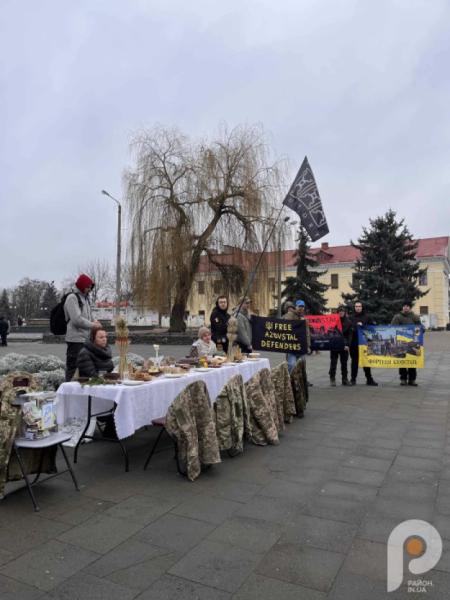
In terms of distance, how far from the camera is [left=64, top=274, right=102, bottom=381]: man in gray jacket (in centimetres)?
635

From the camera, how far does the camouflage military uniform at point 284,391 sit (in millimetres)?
6906

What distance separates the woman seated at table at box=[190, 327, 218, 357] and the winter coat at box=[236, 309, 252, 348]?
0.59 metres

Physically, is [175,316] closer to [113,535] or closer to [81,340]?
[81,340]

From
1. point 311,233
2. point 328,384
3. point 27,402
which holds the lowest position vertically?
point 328,384

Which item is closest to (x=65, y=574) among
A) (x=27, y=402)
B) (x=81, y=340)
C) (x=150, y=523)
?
(x=150, y=523)

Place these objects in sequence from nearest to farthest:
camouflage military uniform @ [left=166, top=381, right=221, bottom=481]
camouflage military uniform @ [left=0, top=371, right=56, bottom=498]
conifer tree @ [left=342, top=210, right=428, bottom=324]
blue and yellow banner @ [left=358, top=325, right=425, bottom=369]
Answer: camouflage military uniform @ [left=0, top=371, right=56, bottom=498], camouflage military uniform @ [left=166, top=381, right=221, bottom=481], blue and yellow banner @ [left=358, top=325, right=425, bottom=369], conifer tree @ [left=342, top=210, right=428, bottom=324]

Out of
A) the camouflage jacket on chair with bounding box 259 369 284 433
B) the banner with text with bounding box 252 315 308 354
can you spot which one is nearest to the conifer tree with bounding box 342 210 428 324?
the banner with text with bounding box 252 315 308 354

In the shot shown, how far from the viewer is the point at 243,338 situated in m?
8.78

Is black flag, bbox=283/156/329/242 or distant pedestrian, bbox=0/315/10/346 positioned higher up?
black flag, bbox=283/156/329/242

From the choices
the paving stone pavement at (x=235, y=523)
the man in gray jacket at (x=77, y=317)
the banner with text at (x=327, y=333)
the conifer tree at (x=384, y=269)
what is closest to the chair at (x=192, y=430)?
the paving stone pavement at (x=235, y=523)

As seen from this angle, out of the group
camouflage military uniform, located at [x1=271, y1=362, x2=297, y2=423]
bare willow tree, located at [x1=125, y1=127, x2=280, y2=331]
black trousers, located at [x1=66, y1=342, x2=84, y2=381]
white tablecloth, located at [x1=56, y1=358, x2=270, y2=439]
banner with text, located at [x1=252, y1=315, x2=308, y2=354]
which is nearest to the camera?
white tablecloth, located at [x1=56, y1=358, x2=270, y2=439]

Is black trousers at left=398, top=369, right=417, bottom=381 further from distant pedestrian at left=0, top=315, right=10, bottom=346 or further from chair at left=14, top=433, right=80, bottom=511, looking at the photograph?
distant pedestrian at left=0, top=315, right=10, bottom=346

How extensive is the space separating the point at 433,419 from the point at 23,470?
5972 millimetres

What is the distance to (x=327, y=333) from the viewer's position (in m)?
11.0
